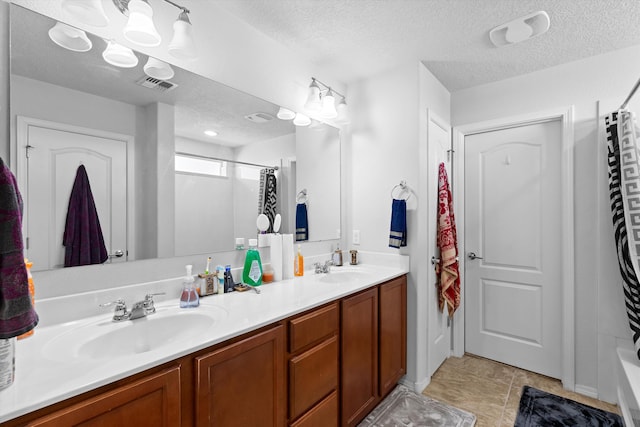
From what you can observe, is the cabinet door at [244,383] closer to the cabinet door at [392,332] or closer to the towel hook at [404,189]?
the cabinet door at [392,332]

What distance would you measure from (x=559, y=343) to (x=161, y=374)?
9.19 ft

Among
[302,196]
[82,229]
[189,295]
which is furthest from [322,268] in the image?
[82,229]

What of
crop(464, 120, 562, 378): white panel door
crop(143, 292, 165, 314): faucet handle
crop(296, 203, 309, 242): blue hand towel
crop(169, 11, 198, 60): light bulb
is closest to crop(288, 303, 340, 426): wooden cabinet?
crop(143, 292, 165, 314): faucet handle

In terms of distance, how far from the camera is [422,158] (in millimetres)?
2299

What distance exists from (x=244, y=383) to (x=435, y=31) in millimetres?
2160

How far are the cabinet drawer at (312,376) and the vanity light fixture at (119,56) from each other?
1.48 meters

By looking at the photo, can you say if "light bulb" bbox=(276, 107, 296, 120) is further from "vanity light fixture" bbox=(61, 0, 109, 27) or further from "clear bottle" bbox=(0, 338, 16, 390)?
Result: "clear bottle" bbox=(0, 338, 16, 390)

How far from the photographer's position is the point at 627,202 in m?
1.89

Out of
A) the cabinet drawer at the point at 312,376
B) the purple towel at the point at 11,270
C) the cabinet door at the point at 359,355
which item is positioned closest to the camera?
the purple towel at the point at 11,270

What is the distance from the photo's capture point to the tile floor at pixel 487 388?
79.9 inches

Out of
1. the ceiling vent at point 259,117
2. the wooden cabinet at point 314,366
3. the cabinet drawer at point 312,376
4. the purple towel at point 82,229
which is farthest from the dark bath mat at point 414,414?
the ceiling vent at point 259,117

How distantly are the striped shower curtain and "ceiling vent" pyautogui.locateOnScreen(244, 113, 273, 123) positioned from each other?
2202mm

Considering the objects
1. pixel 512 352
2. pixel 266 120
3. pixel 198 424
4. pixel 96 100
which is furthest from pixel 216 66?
pixel 512 352

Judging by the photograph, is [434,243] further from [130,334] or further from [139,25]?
[139,25]
